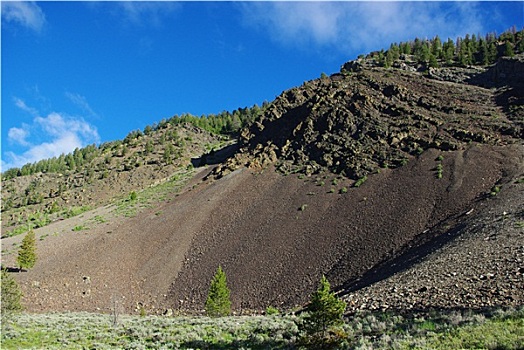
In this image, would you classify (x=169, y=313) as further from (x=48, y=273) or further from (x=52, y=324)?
(x=48, y=273)

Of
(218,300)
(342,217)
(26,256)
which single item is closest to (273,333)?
(218,300)

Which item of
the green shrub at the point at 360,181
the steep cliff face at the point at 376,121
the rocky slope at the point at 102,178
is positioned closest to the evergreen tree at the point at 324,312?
the green shrub at the point at 360,181

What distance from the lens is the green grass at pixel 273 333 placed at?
36.0 ft

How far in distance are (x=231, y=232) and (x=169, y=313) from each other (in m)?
12.6

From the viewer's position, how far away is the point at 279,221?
40.2 m

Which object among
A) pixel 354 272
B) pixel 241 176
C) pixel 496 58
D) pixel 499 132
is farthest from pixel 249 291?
pixel 496 58

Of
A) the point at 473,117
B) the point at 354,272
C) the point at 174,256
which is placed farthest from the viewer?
the point at 473,117

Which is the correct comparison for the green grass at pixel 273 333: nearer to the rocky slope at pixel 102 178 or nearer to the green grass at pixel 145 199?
the green grass at pixel 145 199

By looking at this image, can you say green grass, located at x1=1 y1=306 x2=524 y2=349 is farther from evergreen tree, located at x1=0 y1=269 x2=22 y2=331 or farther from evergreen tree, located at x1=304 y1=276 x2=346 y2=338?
evergreen tree, located at x1=0 y1=269 x2=22 y2=331

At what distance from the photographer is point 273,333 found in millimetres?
16562

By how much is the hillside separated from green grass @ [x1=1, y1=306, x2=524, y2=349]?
8.40 ft

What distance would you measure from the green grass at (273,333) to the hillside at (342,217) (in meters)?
2.56

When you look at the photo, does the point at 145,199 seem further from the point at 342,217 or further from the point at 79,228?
the point at 342,217

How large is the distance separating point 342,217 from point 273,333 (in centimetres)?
2259
